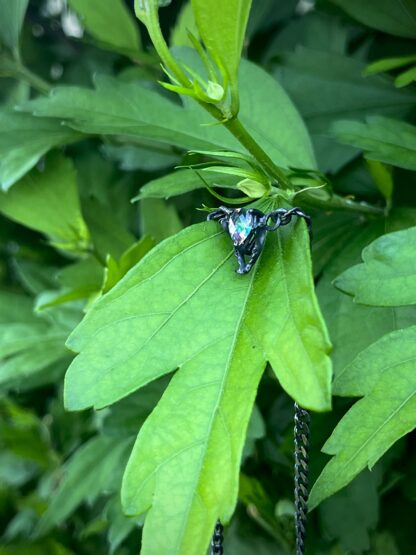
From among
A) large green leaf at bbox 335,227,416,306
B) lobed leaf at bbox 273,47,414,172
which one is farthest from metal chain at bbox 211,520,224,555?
lobed leaf at bbox 273,47,414,172

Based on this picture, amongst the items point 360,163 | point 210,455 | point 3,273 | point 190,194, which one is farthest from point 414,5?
point 3,273

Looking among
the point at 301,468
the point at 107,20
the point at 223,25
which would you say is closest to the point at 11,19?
the point at 107,20

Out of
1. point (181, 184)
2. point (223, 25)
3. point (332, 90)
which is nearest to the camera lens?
point (223, 25)

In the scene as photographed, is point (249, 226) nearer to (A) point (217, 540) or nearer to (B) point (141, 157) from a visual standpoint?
(A) point (217, 540)

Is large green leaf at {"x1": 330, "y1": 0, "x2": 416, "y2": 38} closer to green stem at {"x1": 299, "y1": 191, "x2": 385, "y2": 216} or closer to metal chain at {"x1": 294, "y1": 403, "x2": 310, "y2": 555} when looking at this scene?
green stem at {"x1": 299, "y1": 191, "x2": 385, "y2": 216}

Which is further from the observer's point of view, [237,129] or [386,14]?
[386,14]

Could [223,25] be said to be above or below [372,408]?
above

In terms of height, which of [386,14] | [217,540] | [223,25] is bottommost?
[217,540]
